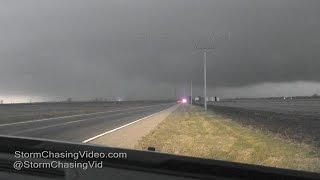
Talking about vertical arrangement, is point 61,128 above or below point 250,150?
above

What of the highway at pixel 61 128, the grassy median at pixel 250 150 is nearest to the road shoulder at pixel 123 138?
the grassy median at pixel 250 150

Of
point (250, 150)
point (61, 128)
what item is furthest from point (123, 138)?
point (61, 128)

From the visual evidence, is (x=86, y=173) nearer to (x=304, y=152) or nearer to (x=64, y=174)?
(x=64, y=174)

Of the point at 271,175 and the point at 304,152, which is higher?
the point at 271,175

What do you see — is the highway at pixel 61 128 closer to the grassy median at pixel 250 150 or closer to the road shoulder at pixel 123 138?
the road shoulder at pixel 123 138

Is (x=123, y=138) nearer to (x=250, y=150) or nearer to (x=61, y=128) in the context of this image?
(x=250, y=150)

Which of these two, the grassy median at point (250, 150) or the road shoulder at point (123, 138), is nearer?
the grassy median at point (250, 150)

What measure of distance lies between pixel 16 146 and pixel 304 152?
16416 millimetres

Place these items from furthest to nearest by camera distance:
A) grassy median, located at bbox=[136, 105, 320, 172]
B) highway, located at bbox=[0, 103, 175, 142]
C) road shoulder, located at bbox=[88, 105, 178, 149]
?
highway, located at bbox=[0, 103, 175, 142], road shoulder, located at bbox=[88, 105, 178, 149], grassy median, located at bbox=[136, 105, 320, 172]

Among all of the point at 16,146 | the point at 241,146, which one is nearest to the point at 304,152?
the point at 241,146

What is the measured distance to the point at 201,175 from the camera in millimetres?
3449

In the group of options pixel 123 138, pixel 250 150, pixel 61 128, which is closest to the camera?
pixel 250 150

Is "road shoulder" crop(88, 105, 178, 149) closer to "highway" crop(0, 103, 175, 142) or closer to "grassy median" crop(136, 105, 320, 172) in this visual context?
"grassy median" crop(136, 105, 320, 172)

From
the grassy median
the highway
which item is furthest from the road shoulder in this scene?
the highway
